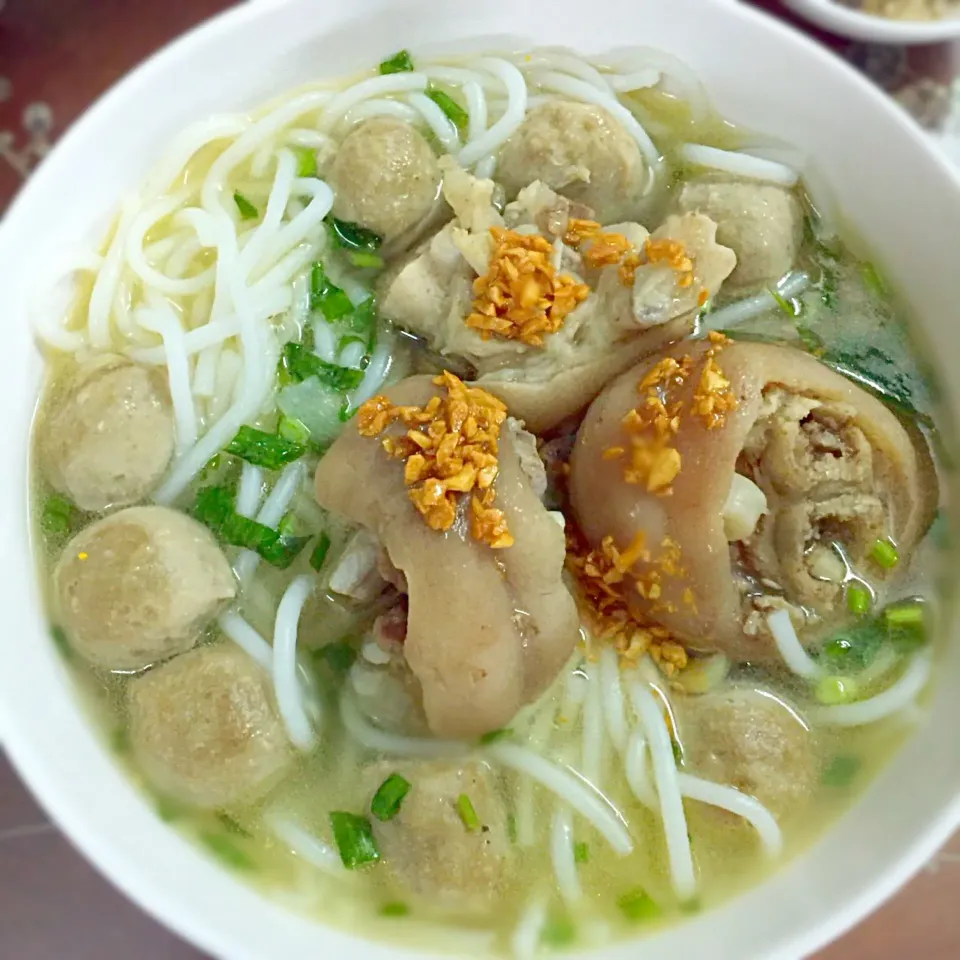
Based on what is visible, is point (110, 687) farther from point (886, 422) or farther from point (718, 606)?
point (886, 422)

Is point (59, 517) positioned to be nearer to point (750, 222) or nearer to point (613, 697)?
point (613, 697)

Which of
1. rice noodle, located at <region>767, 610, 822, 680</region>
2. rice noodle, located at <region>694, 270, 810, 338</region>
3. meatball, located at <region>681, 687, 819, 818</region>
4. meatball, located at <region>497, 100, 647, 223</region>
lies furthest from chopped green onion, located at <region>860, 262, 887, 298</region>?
meatball, located at <region>681, 687, 819, 818</region>

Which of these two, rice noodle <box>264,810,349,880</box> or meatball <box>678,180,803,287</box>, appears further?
meatball <box>678,180,803,287</box>

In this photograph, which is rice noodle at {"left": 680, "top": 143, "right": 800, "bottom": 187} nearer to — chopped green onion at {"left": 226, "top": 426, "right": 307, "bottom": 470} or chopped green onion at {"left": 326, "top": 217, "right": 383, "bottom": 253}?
chopped green onion at {"left": 326, "top": 217, "right": 383, "bottom": 253}

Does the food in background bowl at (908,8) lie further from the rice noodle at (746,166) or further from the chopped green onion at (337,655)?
the chopped green onion at (337,655)

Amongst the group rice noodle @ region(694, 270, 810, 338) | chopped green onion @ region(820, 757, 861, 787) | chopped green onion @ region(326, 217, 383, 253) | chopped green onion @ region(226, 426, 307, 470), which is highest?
chopped green onion @ region(326, 217, 383, 253)

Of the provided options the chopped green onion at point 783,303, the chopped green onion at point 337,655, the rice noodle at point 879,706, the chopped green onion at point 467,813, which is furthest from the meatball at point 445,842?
the chopped green onion at point 783,303
